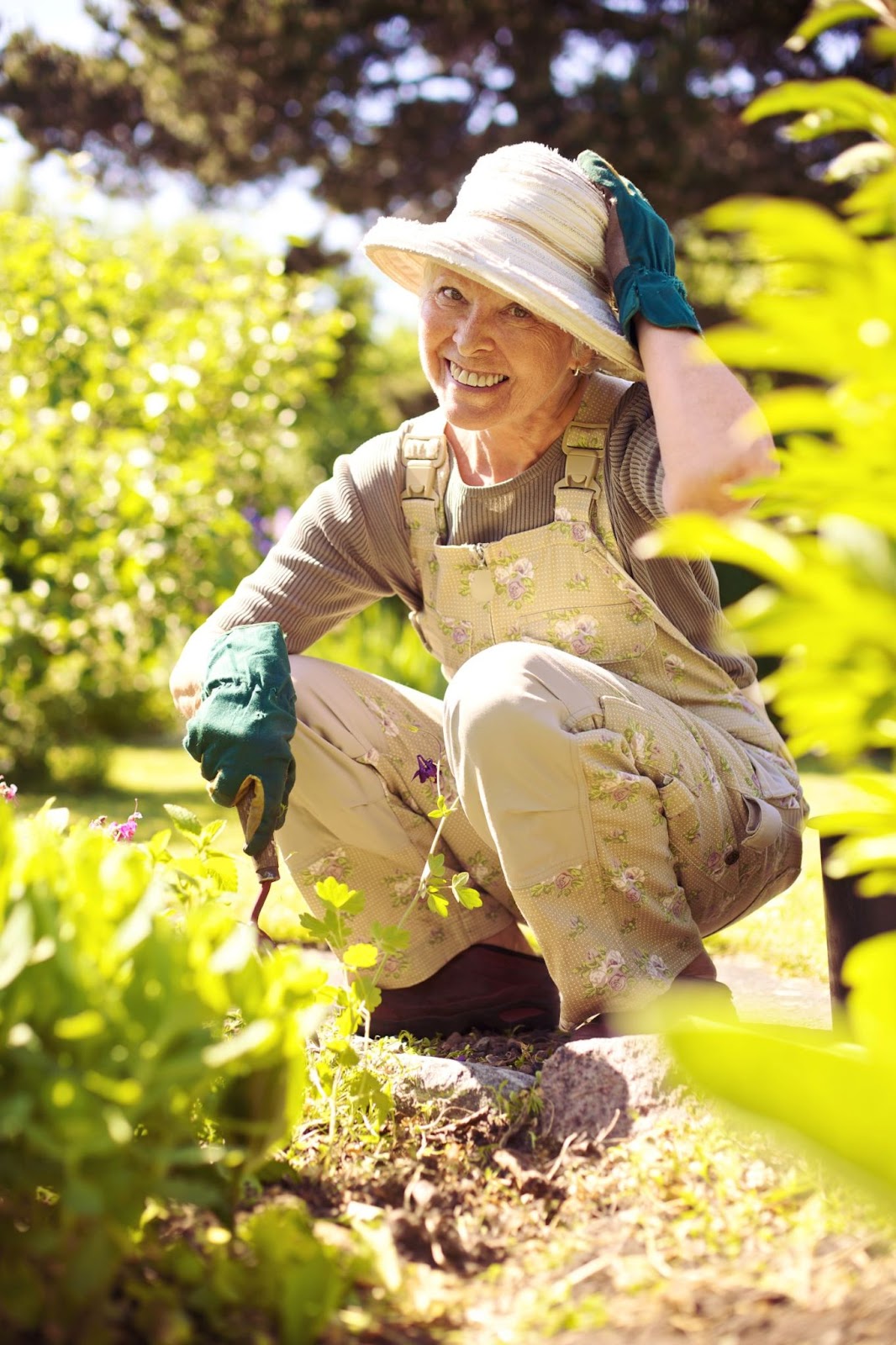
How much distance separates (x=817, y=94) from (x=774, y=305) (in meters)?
0.25

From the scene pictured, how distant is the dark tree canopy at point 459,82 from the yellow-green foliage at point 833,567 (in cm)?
877

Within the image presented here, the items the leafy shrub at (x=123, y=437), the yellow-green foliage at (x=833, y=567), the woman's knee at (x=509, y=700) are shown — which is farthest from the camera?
the leafy shrub at (x=123, y=437)

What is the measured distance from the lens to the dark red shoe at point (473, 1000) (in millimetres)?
2355

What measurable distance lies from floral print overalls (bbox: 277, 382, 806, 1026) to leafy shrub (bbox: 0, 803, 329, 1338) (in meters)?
0.74

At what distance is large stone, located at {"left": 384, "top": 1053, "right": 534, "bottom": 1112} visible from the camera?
1.83 metres

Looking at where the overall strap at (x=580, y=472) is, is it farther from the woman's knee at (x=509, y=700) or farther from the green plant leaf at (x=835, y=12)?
the green plant leaf at (x=835, y=12)

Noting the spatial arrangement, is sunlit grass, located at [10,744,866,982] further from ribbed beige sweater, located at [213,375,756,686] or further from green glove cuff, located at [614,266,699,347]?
green glove cuff, located at [614,266,699,347]

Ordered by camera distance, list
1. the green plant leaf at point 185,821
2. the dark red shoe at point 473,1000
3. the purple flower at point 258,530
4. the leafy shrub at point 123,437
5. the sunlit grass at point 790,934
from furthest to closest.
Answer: the purple flower at point 258,530, the leafy shrub at point 123,437, the sunlit grass at point 790,934, the dark red shoe at point 473,1000, the green plant leaf at point 185,821

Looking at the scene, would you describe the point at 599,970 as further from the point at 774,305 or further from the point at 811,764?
the point at 811,764

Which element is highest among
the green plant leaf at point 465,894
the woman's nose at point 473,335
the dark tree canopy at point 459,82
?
the dark tree canopy at point 459,82

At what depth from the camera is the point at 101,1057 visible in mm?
1130

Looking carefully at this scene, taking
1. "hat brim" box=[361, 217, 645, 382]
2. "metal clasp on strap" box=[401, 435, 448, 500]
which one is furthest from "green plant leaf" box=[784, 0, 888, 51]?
"metal clasp on strap" box=[401, 435, 448, 500]

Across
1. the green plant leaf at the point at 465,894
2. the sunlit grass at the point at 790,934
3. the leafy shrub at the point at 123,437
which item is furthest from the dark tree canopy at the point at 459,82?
the green plant leaf at the point at 465,894

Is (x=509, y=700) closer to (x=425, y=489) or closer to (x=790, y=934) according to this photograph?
(x=425, y=489)
